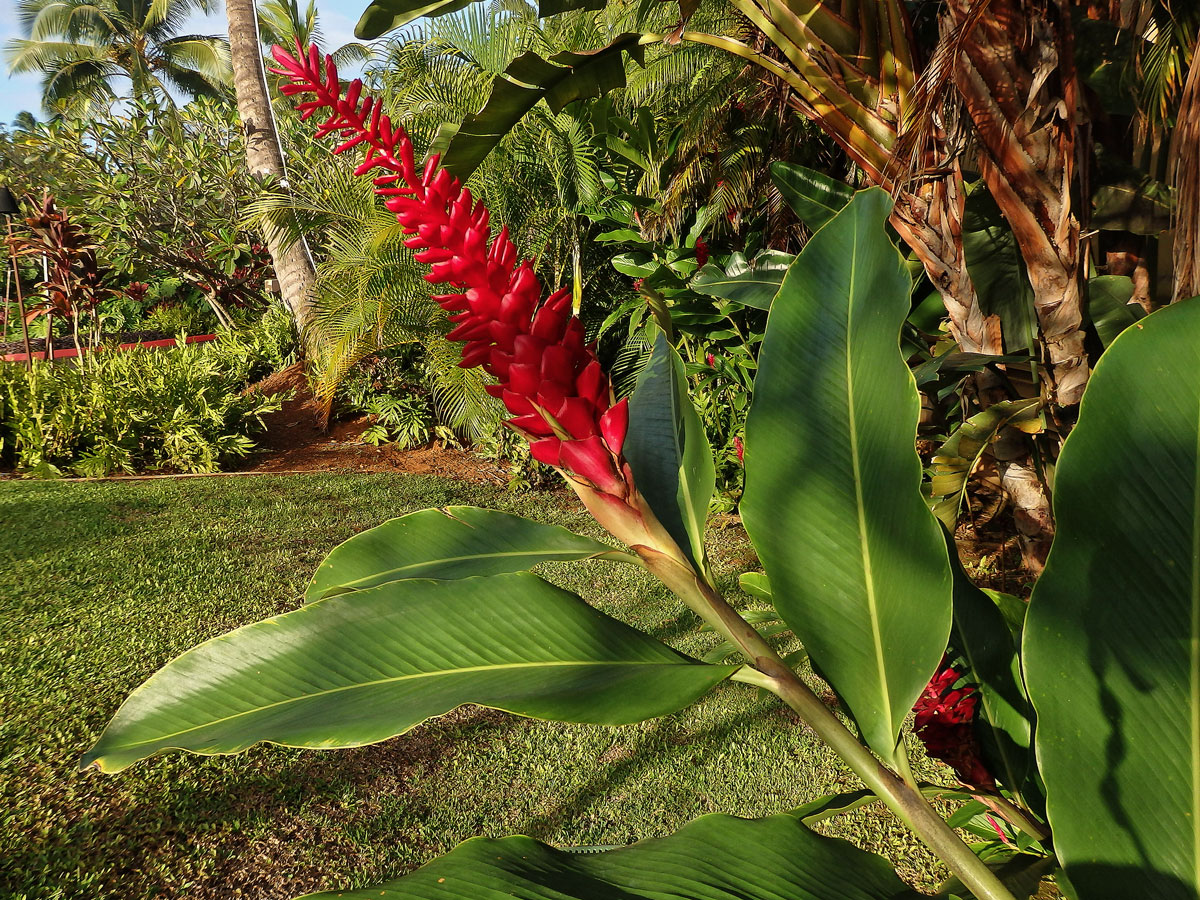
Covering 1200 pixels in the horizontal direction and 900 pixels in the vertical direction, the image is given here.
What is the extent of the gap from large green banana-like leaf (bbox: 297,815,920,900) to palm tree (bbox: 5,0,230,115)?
3002 centimetres

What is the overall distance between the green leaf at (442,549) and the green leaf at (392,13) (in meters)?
1.92

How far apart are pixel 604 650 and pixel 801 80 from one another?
211 cm

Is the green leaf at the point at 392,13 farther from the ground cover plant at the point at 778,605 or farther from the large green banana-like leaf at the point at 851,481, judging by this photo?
the large green banana-like leaf at the point at 851,481

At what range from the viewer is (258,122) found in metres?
8.05

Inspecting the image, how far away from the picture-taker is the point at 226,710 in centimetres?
57

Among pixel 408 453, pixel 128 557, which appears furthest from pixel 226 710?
pixel 408 453

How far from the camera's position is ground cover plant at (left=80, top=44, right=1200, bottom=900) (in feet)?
1.66

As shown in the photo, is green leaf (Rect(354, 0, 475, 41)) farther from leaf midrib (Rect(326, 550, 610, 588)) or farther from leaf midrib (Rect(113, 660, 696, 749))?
leaf midrib (Rect(113, 660, 696, 749))

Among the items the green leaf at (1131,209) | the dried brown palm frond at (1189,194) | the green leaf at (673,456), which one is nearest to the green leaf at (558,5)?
the dried brown palm frond at (1189,194)

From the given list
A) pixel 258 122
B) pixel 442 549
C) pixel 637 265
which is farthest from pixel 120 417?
pixel 442 549

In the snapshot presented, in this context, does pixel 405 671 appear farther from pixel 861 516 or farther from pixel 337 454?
pixel 337 454

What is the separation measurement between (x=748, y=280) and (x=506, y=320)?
2.49m

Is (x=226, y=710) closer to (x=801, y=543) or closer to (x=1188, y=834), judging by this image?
(x=801, y=543)

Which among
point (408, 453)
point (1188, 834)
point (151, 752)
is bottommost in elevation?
point (408, 453)
